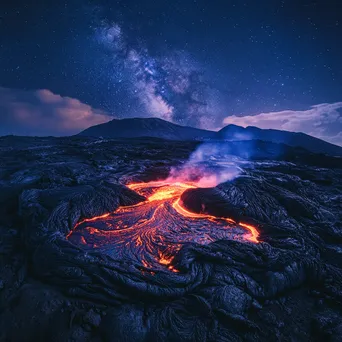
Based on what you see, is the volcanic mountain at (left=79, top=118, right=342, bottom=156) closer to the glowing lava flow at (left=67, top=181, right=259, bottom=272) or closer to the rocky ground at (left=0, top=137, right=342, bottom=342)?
the glowing lava flow at (left=67, top=181, right=259, bottom=272)

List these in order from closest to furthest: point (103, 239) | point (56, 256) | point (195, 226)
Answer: point (56, 256), point (103, 239), point (195, 226)

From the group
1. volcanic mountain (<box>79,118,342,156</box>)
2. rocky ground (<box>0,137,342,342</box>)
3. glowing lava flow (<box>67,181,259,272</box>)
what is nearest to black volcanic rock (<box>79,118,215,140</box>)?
volcanic mountain (<box>79,118,342,156</box>)

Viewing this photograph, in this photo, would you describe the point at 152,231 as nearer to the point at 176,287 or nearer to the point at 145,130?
the point at 176,287

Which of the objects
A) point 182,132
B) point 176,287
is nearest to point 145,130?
point 182,132

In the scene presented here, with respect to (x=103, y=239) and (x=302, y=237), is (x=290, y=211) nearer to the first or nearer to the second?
(x=302, y=237)

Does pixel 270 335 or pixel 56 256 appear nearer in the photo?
pixel 270 335

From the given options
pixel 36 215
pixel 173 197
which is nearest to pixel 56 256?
pixel 36 215
